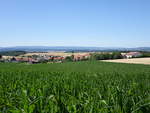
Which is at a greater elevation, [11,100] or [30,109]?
[30,109]

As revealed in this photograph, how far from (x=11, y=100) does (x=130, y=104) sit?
5.67ft

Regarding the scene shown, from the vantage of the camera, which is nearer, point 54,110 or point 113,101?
point 54,110

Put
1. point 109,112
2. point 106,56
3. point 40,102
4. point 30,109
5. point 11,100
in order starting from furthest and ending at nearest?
point 106,56, point 11,100, point 40,102, point 109,112, point 30,109

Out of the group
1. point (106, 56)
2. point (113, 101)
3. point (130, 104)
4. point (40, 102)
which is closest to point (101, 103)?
point (113, 101)

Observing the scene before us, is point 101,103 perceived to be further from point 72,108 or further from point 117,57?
point 117,57

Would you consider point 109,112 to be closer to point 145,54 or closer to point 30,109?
point 30,109

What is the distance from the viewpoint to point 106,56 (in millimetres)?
70375

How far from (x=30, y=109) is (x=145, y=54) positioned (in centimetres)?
7752

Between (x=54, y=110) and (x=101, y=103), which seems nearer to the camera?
(x=54, y=110)

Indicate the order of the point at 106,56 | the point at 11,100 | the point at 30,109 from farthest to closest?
the point at 106,56
the point at 11,100
the point at 30,109

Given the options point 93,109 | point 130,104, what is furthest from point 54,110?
point 130,104

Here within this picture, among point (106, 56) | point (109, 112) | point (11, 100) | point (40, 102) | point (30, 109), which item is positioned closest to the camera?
point (30, 109)

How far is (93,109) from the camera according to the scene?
2.05 metres

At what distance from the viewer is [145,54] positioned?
74.2 meters
